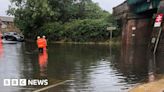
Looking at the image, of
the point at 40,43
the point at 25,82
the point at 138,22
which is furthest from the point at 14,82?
the point at 138,22

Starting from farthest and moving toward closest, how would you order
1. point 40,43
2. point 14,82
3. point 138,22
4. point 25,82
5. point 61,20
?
1. point 61,20
2. point 138,22
3. point 40,43
4. point 25,82
5. point 14,82

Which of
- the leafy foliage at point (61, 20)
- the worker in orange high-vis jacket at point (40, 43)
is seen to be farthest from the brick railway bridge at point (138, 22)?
the worker in orange high-vis jacket at point (40, 43)

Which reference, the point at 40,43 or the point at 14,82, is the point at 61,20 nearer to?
the point at 40,43

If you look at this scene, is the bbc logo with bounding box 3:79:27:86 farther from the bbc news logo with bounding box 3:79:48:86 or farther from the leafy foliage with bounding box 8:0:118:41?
the leafy foliage with bounding box 8:0:118:41

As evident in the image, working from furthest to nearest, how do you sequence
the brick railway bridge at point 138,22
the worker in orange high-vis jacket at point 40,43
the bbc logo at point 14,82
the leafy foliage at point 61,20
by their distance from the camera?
1. the leafy foliage at point 61,20
2. the brick railway bridge at point 138,22
3. the worker in orange high-vis jacket at point 40,43
4. the bbc logo at point 14,82

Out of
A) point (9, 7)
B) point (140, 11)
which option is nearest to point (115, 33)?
point (140, 11)

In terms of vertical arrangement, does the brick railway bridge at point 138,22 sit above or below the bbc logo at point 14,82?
above

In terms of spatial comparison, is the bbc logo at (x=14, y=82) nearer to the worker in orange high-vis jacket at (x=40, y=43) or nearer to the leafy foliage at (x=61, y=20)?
the worker in orange high-vis jacket at (x=40, y=43)

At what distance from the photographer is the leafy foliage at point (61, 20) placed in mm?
65438

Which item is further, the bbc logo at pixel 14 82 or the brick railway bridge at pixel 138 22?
the brick railway bridge at pixel 138 22

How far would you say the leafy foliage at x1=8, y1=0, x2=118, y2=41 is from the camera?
65438mm

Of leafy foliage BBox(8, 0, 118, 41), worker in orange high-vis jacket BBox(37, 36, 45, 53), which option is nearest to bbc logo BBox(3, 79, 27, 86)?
worker in orange high-vis jacket BBox(37, 36, 45, 53)

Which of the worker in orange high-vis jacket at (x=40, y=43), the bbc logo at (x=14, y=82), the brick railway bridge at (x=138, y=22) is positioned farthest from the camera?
the brick railway bridge at (x=138, y=22)

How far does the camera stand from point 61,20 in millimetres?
73938
